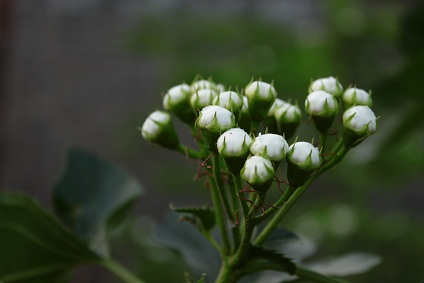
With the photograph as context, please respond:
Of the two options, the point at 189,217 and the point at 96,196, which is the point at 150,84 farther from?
the point at 189,217

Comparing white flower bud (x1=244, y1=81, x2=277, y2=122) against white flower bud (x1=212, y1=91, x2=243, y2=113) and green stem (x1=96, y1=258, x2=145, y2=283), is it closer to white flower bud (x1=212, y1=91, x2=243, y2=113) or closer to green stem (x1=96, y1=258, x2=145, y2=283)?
white flower bud (x1=212, y1=91, x2=243, y2=113)

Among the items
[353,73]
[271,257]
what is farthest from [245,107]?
[353,73]

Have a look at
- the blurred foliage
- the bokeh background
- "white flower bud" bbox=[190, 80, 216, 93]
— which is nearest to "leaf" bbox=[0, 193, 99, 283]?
the bokeh background

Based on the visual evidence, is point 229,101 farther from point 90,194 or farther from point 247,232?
point 90,194

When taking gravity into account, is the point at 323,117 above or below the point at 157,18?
below

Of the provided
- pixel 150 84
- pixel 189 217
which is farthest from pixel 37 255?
pixel 150 84

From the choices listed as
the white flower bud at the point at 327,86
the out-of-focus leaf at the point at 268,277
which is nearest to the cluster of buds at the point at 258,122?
the white flower bud at the point at 327,86
